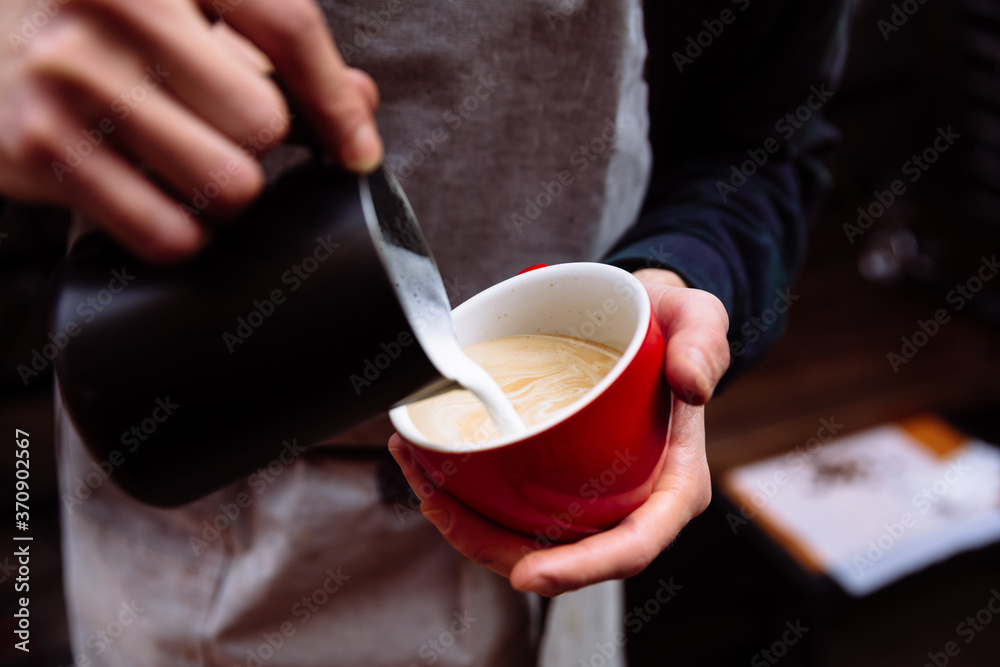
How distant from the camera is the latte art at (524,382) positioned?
0.62m

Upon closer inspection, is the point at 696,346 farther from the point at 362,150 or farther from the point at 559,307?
the point at 362,150

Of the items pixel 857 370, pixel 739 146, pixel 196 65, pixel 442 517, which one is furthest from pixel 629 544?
pixel 857 370

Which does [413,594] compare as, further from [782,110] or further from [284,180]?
[782,110]

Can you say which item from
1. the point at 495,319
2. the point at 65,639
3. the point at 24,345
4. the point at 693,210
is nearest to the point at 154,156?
the point at 495,319

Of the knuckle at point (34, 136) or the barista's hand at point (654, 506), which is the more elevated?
the knuckle at point (34, 136)

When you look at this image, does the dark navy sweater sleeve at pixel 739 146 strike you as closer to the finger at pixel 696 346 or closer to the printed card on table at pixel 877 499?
the finger at pixel 696 346

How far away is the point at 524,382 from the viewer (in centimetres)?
66

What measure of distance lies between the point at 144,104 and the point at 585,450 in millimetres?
362

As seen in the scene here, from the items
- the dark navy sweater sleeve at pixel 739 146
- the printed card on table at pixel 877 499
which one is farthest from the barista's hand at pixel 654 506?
the printed card on table at pixel 877 499

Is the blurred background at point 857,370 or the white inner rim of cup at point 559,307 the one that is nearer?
the white inner rim of cup at point 559,307

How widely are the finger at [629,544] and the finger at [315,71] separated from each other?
0.32 m

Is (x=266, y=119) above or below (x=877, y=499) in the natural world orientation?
above

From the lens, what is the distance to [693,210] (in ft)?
2.72

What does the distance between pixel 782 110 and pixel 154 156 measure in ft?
2.71
